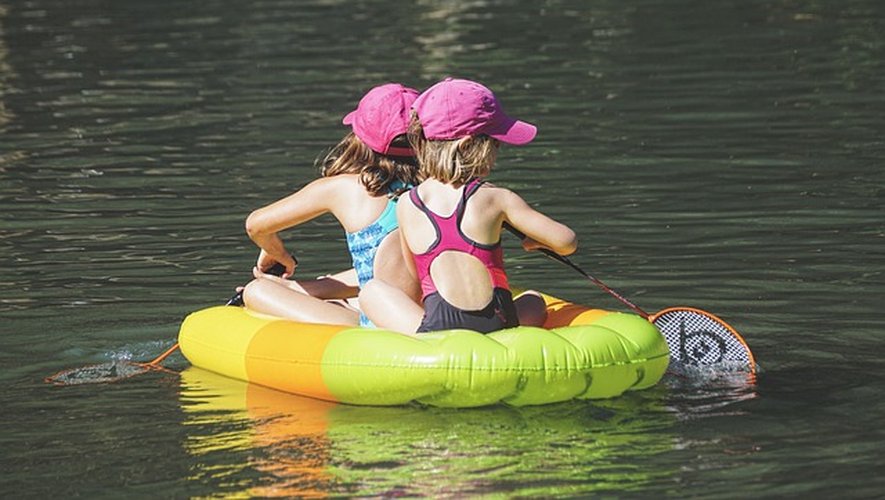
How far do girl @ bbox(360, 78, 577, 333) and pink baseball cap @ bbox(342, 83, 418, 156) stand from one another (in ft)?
0.92

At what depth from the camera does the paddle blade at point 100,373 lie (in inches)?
266

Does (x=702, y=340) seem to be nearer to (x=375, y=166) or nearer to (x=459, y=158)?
(x=459, y=158)

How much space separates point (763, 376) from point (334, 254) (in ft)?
11.1

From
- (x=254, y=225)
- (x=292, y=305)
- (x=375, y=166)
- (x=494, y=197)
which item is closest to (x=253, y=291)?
(x=292, y=305)

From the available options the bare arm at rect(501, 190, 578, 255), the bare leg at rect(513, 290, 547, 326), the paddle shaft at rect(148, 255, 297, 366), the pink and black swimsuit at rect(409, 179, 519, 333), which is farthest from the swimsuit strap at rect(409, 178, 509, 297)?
the paddle shaft at rect(148, 255, 297, 366)

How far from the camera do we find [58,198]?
10977 mm

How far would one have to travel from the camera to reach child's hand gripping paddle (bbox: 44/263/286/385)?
6754 millimetres

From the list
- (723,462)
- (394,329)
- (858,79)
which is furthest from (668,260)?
(858,79)

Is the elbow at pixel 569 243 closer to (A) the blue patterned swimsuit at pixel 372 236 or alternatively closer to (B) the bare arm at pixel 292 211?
(A) the blue patterned swimsuit at pixel 372 236

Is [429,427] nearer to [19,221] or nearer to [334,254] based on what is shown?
[334,254]

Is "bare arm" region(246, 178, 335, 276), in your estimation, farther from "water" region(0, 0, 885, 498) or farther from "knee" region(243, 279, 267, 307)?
"water" region(0, 0, 885, 498)

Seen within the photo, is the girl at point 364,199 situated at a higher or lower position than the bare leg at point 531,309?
higher

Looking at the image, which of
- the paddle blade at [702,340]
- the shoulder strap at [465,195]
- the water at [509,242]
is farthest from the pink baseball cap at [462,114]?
the water at [509,242]

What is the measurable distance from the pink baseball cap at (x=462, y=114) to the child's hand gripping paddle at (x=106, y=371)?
1627mm
